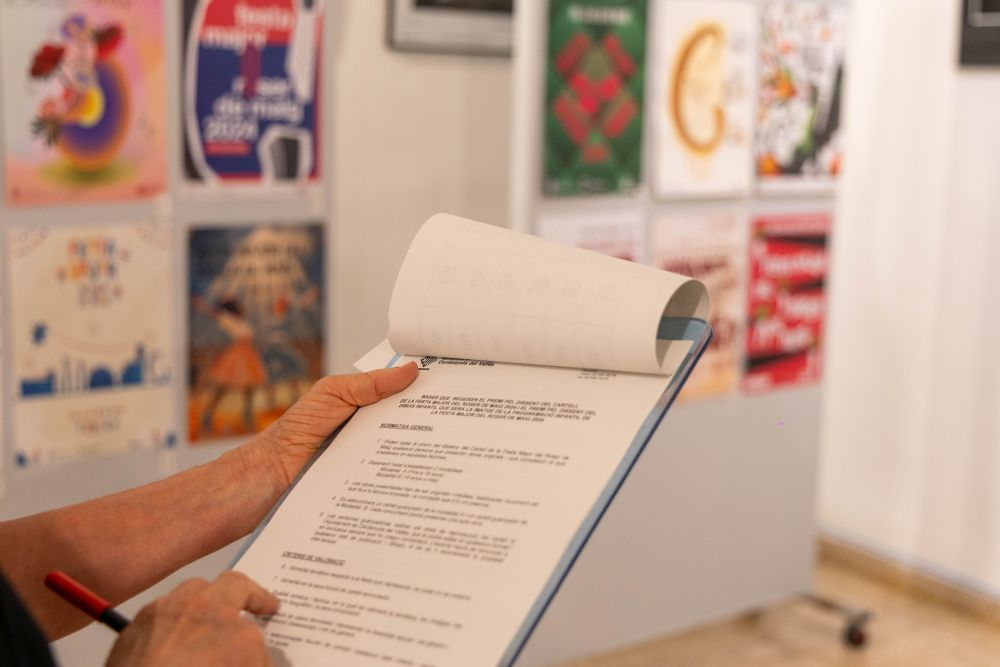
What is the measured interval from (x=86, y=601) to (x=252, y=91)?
5.05ft

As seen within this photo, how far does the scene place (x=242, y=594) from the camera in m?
0.94

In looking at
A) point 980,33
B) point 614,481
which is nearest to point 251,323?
point 614,481

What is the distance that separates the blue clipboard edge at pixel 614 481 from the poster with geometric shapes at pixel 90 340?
1236 millimetres

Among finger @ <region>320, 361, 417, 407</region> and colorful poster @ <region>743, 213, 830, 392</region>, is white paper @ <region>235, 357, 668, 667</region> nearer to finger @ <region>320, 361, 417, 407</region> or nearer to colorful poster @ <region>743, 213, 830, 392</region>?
finger @ <region>320, 361, 417, 407</region>

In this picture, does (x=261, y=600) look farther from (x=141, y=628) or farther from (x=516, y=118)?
(x=516, y=118)

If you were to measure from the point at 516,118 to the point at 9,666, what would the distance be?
1891mm

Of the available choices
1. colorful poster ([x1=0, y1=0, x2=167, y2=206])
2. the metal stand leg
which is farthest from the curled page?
the metal stand leg

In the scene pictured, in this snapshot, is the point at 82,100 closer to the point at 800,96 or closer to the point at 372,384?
the point at 372,384

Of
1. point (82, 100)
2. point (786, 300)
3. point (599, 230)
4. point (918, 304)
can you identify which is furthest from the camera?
point (918, 304)

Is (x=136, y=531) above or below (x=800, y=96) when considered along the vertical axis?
below

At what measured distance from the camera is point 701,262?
2.90 m

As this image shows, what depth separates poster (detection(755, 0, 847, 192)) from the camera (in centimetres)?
292

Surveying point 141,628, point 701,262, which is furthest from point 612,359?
point 701,262

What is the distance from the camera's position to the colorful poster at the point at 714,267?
2834mm
